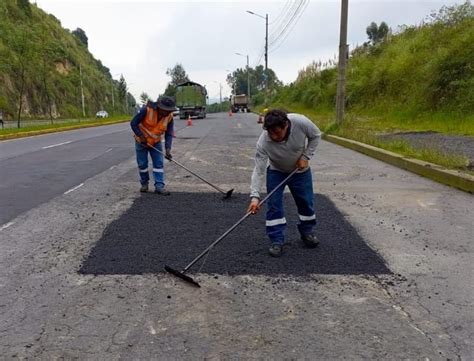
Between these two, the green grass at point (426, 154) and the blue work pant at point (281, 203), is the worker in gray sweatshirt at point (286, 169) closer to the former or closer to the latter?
the blue work pant at point (281, 203)

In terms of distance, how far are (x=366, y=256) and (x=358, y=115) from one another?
837 inches

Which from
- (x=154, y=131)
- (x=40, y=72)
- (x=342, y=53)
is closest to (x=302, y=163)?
(x=154, y=131)

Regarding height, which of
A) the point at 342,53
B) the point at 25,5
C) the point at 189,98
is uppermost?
the point at 25,5

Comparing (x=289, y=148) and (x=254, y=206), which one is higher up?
(x=289, y=148)

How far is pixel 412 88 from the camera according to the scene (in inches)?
829

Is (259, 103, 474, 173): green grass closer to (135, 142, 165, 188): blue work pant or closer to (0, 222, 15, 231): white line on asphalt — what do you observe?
(135, 142, 165, 188): blue work pant

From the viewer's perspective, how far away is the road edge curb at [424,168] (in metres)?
7.13

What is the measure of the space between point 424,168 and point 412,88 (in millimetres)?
13880

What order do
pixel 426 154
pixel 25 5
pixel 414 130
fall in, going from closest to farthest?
pixel 426 154, pixel 414 130, pixel 25 5

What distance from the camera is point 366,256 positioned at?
14.0 ft

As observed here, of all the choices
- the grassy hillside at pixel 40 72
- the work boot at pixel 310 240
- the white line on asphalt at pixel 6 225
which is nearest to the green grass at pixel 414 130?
the work boot at pixel 310 240

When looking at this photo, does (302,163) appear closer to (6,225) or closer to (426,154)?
(6,225)

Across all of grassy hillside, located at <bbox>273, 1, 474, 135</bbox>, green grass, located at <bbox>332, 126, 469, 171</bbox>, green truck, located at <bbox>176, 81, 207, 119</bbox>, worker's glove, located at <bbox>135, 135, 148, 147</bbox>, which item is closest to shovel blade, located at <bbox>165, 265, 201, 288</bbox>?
worker's glove, located at <bbox>135, 135, 148, 147</bbox>

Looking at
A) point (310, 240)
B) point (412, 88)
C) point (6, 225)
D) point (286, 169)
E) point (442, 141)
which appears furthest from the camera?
point (412, 88)
